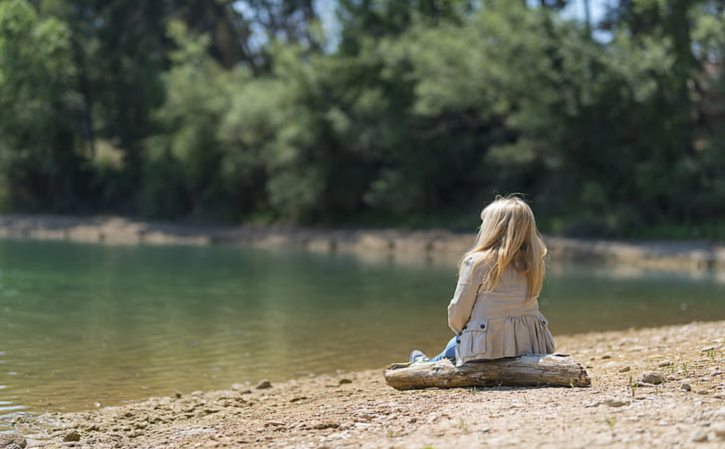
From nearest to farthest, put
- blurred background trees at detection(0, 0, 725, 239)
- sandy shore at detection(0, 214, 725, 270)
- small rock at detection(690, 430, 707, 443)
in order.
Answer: small rock at detection(690, 430, 707, 443) → sandy shore at detection(0, 214, 725, 270) → blurred background trees at detection(0, 0, 725, 239)

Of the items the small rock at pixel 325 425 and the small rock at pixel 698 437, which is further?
the small rock at pixel 325 425

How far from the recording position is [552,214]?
110 feet

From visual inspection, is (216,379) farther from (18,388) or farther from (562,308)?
(562,308)

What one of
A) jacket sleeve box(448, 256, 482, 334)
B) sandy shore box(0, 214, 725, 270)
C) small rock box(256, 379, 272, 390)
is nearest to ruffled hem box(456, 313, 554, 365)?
jacket sleeve box(448, 256, 482, 334)

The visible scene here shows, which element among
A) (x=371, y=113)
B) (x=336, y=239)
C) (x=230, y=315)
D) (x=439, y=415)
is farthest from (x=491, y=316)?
(x=371, y=113)

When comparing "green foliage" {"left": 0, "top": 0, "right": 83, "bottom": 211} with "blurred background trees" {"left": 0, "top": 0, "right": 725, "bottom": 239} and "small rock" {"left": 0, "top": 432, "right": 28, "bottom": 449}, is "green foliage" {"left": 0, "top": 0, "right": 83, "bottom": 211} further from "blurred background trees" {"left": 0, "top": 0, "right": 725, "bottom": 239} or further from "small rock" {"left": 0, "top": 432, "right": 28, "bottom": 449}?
"small rock" {"left": 0, "top": 432, "right": 28, "bottom": 449}

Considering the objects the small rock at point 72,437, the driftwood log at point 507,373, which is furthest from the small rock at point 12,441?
the driftwood log at point 507,373

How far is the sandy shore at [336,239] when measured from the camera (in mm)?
27172

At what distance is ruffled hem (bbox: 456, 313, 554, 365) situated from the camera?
22.3 ft

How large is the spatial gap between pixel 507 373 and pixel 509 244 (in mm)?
1051

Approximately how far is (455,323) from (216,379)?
3834mm

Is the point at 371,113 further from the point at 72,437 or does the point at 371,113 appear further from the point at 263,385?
the point at 72,437

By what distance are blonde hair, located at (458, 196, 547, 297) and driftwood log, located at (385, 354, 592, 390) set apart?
56 cm

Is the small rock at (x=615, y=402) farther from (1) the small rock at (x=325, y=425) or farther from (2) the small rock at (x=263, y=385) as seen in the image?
(2) the small rock at (x=263, y=385)
